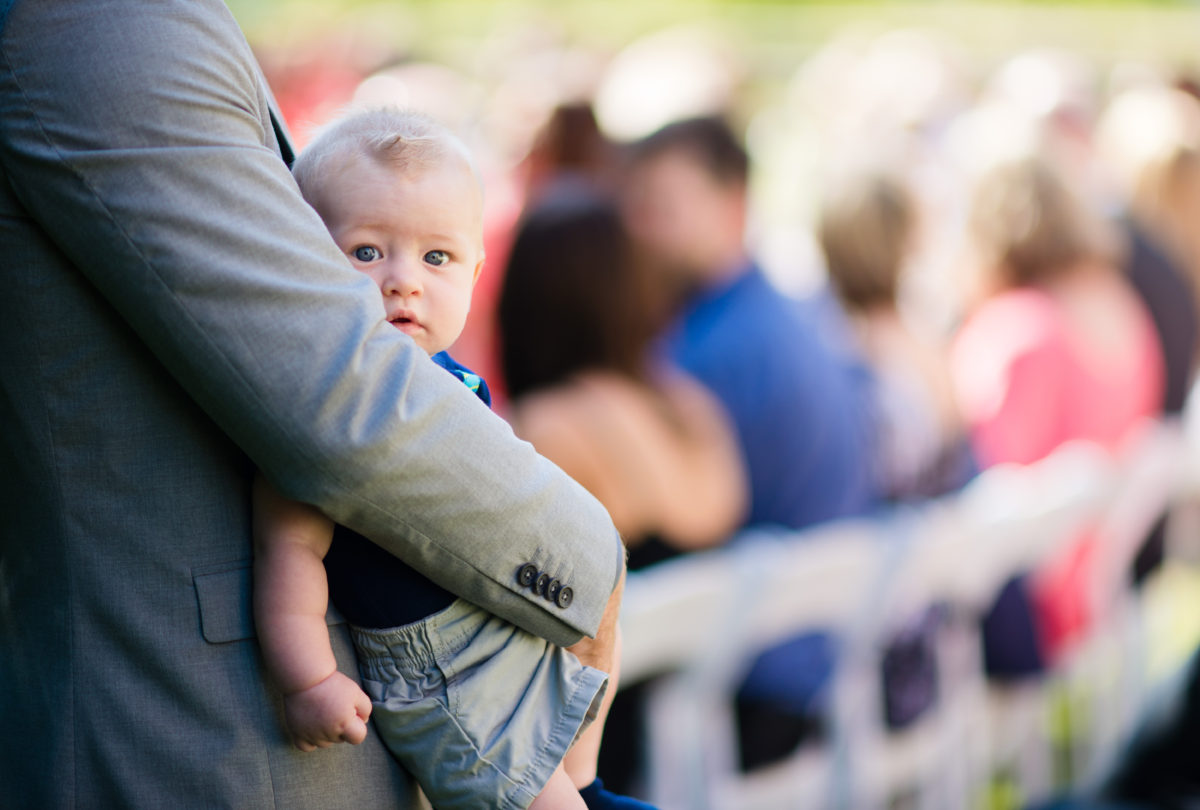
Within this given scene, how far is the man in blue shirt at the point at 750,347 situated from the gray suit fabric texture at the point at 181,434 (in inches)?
97.9

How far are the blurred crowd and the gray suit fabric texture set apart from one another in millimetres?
1803

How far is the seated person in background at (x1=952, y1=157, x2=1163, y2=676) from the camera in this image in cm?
446

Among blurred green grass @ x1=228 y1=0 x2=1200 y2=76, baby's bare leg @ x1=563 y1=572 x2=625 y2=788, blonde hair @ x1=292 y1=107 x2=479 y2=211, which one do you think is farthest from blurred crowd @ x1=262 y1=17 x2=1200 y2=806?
blurred green grass @ x1=228 y1=0 x2=1200 y2=76

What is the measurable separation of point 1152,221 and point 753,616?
4.06 meters

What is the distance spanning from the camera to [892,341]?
166 inches

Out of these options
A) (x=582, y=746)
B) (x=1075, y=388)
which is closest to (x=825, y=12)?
(x=1075, y=388)

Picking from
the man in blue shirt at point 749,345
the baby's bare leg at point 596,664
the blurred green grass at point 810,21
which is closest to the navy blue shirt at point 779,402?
the man in blue shirt at point 749,345

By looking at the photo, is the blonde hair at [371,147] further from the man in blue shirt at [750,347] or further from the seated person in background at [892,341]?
the seated person in background at [892,341]

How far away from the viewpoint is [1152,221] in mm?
6047

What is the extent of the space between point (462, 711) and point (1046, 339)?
11.9 feet

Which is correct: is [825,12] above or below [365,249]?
above

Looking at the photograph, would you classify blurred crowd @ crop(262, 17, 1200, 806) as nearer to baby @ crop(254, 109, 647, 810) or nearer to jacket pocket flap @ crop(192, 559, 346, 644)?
baby @ crop(254, 109, 647, 810)

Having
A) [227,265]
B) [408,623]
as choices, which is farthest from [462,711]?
[227,265]

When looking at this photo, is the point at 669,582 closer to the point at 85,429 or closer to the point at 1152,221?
the point at 85,429
